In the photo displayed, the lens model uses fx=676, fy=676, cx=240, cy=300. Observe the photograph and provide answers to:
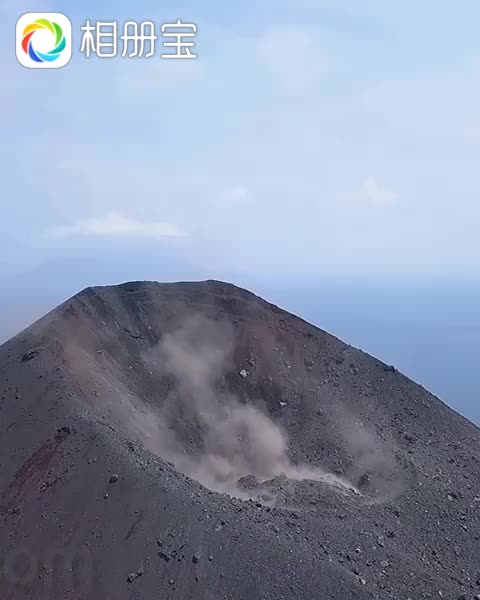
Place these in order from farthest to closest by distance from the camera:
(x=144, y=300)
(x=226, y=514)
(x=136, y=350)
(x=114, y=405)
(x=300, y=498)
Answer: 1. (x=144, y=300)
2. (x=136, y=350)
3. (x=114, y=405)
4. (x=300, y=498)
5. (x=226, y=514)

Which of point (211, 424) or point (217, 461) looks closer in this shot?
point (217, 461)

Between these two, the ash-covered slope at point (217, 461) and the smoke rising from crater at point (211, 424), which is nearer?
the ash-covered slope at point (217, 461)

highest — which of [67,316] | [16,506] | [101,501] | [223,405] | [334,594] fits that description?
[223,405]

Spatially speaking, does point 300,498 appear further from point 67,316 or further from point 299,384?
point 67,316

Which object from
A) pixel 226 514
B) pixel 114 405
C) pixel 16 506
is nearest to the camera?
pixel 226 514

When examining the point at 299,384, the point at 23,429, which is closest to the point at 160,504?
the point at 23,429

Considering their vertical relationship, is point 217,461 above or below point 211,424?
below

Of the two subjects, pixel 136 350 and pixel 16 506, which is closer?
pixel 16 506

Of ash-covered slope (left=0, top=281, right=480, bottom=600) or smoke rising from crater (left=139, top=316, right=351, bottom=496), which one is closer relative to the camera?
ash-covered slope (left=0, top=281, right=480, bottom=600)
